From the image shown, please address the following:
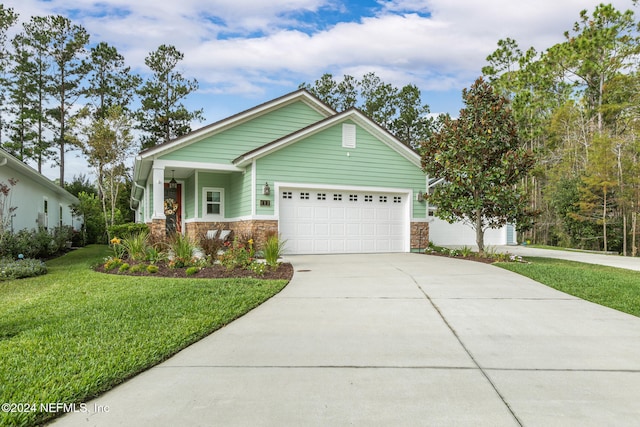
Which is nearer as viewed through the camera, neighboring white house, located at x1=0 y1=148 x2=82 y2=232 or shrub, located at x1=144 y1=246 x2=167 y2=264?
shrub, located at x1=144 y1=246 x2=167 y2=264

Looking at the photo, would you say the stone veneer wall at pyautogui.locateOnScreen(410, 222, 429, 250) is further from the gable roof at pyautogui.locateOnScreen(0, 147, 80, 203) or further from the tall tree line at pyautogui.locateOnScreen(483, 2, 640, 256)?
the gable roof at pyautogui.locateOnScreen(0, 147, 80, 203)

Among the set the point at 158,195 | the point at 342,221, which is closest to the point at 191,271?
the point at 158,195

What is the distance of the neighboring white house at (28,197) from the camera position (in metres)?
11.7

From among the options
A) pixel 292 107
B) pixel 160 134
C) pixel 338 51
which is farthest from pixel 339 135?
pixel 160 134

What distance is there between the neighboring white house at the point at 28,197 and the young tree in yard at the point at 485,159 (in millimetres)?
12471

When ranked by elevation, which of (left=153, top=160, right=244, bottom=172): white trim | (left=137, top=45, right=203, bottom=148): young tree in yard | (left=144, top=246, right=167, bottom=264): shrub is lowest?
(left=144, top=246, right=167, bottom=264): shrub

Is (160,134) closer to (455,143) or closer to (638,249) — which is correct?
(455,143)

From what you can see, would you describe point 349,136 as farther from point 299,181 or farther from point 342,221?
point 342,221

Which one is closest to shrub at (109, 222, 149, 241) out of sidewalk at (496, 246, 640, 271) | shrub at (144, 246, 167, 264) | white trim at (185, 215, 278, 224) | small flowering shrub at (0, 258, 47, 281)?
white trim at (185, 215, 278, 224)

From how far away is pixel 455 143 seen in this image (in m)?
11.6

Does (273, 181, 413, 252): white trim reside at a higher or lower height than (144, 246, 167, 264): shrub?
higher

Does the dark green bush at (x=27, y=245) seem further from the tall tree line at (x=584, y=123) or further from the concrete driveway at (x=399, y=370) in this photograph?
the tall tree line at (x=584, y=123)

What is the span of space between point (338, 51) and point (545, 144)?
58.0 feet

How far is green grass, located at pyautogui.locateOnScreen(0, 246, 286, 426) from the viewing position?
3.02 metres
